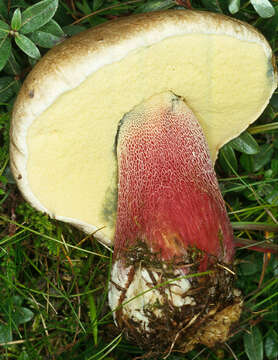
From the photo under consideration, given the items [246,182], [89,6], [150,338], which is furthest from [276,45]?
[150,338]

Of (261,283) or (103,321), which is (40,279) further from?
(261,283)

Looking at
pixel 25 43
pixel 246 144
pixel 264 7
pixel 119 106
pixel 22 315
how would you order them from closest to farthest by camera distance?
pixel 119 106 → pixel 25 43 → pixel 264 7 → pixel 22 315 → pixel 246 144

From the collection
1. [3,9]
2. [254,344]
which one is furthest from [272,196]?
[3,9]

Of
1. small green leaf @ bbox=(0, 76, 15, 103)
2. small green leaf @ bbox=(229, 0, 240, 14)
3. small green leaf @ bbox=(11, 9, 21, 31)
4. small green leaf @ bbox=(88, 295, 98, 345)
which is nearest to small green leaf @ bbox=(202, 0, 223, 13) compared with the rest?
small green leaf @ bbox=(229, 0, 240, 14)

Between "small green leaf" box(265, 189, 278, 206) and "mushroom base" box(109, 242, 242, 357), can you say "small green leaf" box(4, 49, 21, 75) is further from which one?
"small green leaf" box(265, 189, 278, 206)

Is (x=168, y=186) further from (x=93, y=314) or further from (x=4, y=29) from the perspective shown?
(x=4, y=29)

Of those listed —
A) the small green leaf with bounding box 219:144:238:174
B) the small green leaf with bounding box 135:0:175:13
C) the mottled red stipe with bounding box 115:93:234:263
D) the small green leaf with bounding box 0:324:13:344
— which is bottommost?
the small green leaf with bounding box 0:324:13:344

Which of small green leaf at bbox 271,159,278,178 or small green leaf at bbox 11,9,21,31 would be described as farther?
small green leaf at bbox 271,159,278,178
